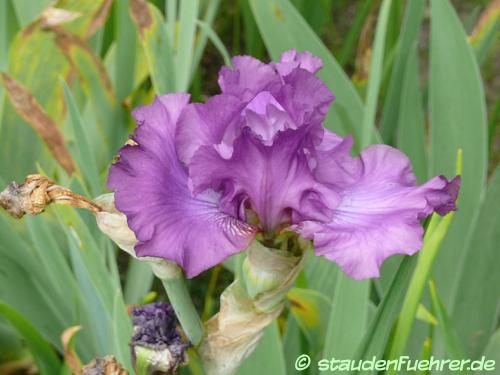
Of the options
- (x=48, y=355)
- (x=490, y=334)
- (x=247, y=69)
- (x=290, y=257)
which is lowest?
(x=490, y=334)

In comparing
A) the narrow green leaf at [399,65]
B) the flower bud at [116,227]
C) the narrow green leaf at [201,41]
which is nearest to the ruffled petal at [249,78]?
the flower bud at [116,227]

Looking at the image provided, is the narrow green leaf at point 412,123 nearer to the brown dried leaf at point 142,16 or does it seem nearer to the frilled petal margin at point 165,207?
the brown dried leaf at point 142,16

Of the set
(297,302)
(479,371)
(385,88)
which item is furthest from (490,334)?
(385,88)

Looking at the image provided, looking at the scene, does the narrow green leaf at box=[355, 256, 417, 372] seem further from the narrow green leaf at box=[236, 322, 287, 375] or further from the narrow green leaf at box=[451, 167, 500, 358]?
the narrow green leaf at box=[451, 167, 500, 358]

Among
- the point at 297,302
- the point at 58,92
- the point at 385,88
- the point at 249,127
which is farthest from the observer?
the point at 385,88

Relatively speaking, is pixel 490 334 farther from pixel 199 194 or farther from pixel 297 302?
pixel 199 194

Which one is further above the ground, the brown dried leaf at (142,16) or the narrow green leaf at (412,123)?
the brown dried leaf at (142,16)

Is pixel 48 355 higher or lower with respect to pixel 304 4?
lower
